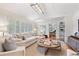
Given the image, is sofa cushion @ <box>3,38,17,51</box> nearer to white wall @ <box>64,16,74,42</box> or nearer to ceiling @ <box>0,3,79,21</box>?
ceiling @ <box>0,3,79,21</box>

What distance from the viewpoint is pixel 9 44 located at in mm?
2375

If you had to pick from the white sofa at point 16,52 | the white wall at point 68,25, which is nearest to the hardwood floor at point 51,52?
the white sofa at point 16,52

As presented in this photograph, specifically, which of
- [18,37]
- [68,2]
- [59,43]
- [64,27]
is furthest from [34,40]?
[68,2]

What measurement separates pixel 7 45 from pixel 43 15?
0.94 metres

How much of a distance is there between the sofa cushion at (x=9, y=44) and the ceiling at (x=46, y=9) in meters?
0.57

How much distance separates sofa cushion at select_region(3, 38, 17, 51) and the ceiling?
1.85 feet

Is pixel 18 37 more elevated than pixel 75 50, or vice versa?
pixel 18 37

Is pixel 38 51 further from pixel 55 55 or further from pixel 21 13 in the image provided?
pixel 21 13

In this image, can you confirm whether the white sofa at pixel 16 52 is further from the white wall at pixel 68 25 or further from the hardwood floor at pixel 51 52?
the white wall at pixel 68 25

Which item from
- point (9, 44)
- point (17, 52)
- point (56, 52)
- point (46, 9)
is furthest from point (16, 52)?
point (46, 9)

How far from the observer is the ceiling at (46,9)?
92.5 inches

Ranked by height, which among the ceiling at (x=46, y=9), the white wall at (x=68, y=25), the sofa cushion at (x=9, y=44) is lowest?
the sofa cushion at (x=9, y=44)

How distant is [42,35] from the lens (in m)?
2.47

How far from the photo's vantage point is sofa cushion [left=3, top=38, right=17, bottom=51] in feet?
7.68
